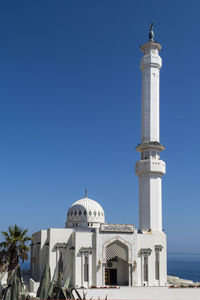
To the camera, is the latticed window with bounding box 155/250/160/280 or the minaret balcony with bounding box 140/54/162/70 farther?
the minaret balcony with bounding box 140/54/162/70

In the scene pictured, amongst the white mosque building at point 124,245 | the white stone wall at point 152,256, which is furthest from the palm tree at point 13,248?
the white stone wall at point 152,256

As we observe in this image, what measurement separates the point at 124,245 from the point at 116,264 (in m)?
2.78

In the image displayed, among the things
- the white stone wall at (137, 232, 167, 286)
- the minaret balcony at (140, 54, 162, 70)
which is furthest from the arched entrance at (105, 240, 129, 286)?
the minaret balcony at (140, 54, 162, 70)

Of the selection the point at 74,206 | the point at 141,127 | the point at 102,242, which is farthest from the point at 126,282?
the point at 141,127

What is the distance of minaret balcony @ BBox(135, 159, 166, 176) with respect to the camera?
160 ft

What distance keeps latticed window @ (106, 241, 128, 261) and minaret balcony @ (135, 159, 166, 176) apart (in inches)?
382

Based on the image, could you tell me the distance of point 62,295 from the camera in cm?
1838

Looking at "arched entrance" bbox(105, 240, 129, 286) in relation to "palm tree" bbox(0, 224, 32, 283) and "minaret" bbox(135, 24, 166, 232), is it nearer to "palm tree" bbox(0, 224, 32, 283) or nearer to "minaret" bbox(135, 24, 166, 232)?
"minaret" bbox(135, 24, 166, 232)

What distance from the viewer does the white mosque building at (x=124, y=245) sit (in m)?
43.1

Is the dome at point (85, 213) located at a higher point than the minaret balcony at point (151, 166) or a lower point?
lower

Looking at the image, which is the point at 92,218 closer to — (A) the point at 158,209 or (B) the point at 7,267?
(A) the point at 158,209

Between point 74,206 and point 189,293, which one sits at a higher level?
point 74,206

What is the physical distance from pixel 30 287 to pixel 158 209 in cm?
1746

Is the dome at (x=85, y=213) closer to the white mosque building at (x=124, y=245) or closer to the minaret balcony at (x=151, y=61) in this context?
the white mosque building at (x=124, y=245)
